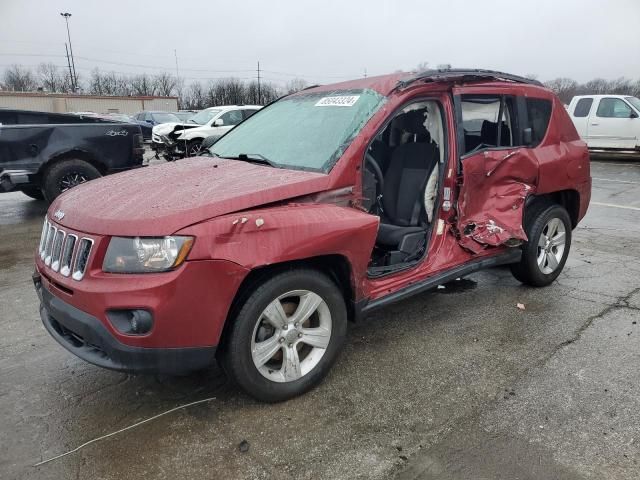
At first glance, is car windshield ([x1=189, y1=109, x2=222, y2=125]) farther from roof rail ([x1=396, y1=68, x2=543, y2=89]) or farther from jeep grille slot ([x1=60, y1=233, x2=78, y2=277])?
jeep grille slot ([x1=60, y1=233, x2=78, y2=277])

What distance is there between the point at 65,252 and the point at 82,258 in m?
0.20

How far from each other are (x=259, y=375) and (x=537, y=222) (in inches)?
115

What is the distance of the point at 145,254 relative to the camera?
7.67 ft

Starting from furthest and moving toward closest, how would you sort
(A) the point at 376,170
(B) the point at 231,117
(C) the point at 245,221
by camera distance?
(B) the point at 231,117 < (A) the point at 376,170 < (C) the point at 245,221

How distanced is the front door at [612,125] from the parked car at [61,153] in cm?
1300

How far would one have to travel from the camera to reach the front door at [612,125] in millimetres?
14094

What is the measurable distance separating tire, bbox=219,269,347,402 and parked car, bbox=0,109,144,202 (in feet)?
20.4


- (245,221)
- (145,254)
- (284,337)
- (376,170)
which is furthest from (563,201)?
(145,254)

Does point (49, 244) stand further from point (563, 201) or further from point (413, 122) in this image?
point (563, 201)


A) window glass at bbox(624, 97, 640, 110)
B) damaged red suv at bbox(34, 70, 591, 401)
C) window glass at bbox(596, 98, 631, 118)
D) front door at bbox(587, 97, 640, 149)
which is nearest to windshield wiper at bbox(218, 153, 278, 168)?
damaged red suv at bbox(34, 70, 591, 401)

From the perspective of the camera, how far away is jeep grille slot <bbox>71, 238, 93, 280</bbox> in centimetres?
243

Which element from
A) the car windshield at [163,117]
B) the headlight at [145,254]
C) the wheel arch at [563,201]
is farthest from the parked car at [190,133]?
the headlight at [145,254]

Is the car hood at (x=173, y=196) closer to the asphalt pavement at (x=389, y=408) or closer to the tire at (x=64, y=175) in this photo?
the asphalt pavement at (x=389, y=408)

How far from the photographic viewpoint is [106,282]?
234cm
